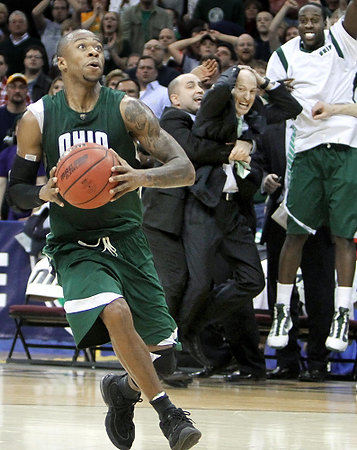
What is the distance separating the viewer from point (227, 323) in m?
8.32

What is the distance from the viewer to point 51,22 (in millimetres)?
14727

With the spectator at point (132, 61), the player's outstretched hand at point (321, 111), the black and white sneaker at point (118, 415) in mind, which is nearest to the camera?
the black and white sneaker at point (118, 415)

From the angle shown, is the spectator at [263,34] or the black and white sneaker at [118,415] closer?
the black and white sneaker at [118,415]

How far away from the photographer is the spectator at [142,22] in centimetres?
1341

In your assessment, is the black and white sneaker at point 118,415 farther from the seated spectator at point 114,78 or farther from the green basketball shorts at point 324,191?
the seated spectator at point 114,78

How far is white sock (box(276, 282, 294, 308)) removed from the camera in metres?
8.23

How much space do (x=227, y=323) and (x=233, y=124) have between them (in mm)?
Answer: 1760

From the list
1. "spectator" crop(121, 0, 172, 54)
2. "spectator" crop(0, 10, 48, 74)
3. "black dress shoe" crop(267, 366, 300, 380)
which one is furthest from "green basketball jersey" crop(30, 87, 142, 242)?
"spectator" crop(0, 10, 48, 74)

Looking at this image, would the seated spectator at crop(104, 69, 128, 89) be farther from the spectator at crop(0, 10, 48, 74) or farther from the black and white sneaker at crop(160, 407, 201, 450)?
the black and white sneaker at crop(160, 407, 201, 450)

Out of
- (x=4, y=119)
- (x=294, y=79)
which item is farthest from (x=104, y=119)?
(x=4, y=119)

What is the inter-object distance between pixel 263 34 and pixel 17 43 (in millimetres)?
3687

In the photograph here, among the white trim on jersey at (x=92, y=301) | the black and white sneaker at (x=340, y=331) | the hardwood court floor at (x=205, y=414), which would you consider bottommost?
the hardwood court floor at (x=205, y=414)

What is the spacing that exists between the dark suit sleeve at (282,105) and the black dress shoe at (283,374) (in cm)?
232

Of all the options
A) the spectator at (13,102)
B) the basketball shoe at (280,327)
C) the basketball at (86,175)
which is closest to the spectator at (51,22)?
the spectator at (13,102)
